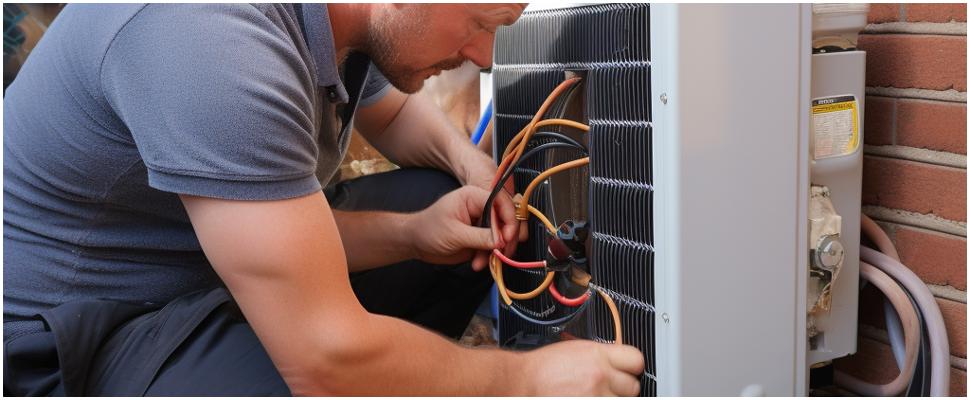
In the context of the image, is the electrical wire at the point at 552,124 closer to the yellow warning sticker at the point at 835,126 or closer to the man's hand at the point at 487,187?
the man's hand at the point at 487,187

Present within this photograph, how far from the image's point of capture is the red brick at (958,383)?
140cm

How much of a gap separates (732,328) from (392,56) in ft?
2.00

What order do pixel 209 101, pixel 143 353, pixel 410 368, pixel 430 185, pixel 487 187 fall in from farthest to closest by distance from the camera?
pixel 430 185 < pixel 487 187 < pixel 143 353 < pixel 410 368 < pixel 209 101

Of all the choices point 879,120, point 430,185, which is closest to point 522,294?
point 430,185

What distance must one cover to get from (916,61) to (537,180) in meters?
0.58

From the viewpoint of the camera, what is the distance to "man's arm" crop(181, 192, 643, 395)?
3.48ft

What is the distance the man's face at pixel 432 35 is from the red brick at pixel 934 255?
0.69 metres

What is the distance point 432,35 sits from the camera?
4.36 feet

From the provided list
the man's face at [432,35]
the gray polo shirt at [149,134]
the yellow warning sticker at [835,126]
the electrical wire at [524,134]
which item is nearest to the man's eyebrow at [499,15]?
the man's face at [432,35]

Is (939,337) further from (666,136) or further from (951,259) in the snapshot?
(666,136)

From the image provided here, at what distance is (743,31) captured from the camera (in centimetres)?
108

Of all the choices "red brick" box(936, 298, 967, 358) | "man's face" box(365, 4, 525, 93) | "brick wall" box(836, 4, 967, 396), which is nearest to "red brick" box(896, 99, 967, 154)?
"brick wall" box(836, 4, 967, 396)

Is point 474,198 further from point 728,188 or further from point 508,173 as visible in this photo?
point 728,188

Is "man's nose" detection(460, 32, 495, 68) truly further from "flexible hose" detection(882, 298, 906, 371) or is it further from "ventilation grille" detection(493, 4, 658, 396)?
"flexible hose" detection(882, 298, 906, 371)
